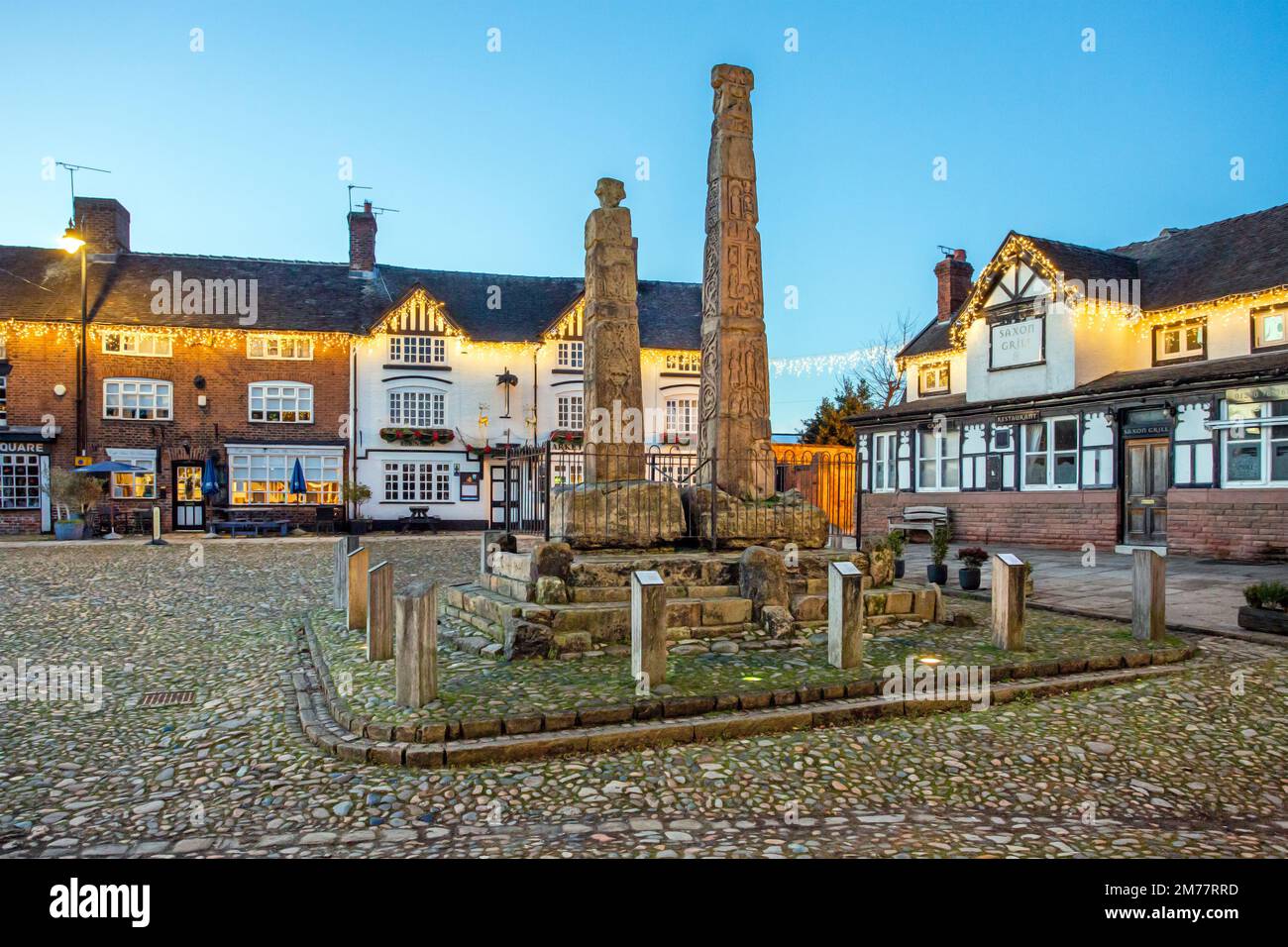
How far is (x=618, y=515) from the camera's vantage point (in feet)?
28.7

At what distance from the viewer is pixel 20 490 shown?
27.3 m

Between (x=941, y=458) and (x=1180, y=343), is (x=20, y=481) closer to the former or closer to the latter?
(x=941, y=458)

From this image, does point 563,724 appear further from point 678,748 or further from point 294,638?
point 294,638

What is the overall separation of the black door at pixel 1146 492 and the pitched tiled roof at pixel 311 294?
1731 cm

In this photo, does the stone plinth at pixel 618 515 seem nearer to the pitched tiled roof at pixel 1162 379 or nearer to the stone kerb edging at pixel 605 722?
the stone kerb edging at pixel 605 722

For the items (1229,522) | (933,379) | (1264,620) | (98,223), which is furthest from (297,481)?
(1264,620)

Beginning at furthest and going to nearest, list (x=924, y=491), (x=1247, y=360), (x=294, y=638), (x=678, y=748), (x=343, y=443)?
1. (x=343, y=443)
2. (x=924, y=491)
3. (x=1247, y=360)
4. (x=294, y=638)
5. (x=678, y=748)

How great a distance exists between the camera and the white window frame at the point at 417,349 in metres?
30.6

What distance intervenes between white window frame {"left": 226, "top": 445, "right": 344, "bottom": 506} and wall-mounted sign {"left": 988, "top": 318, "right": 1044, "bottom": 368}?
2257cm

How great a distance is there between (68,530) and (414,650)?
83.2ft

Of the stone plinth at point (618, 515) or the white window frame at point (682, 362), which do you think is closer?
the stone plinth at point (618, 515)

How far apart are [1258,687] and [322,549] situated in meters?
19.9

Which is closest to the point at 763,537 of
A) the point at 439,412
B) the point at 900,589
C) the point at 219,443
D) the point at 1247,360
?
the point at 900,589

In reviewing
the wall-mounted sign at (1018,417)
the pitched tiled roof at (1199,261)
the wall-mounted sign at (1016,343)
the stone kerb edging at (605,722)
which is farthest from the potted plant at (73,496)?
the pitched tiled roof at (1199,261)
